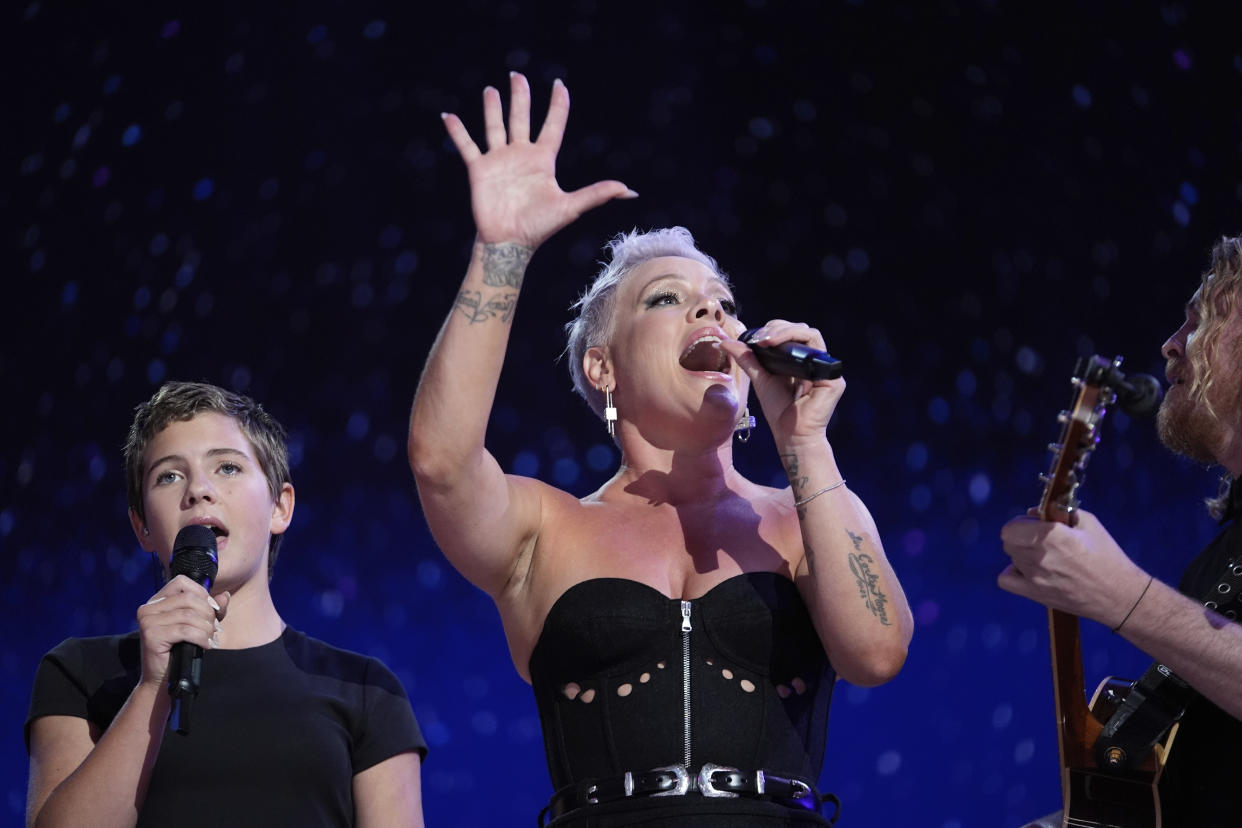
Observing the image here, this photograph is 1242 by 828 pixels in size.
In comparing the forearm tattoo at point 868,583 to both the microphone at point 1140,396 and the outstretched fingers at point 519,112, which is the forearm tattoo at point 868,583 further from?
the outstretched fingers at point 519,112

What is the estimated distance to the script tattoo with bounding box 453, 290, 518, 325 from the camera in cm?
189

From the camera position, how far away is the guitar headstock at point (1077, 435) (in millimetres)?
1685

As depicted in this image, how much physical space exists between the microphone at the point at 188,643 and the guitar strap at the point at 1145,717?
1347 mm

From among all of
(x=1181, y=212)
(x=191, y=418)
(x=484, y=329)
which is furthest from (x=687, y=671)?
(x=1181, y=212)

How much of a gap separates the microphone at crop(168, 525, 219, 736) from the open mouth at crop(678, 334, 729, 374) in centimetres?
84

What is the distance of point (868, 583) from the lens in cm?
193

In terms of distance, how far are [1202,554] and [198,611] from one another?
1549mm

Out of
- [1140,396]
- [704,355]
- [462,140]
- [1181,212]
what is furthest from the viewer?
[1181,212]

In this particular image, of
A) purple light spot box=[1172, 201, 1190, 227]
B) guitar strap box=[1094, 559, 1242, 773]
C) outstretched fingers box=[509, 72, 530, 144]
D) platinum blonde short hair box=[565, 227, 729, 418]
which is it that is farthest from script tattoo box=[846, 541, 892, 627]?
purple light spot box=[1172, 201, 1190, 227]

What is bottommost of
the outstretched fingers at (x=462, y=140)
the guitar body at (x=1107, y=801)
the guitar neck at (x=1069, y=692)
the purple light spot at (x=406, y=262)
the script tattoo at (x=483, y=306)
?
the guitar body at (x=1107, y=801)

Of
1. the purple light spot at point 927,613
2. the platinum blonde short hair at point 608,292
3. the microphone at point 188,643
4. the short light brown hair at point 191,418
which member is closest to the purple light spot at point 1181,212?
the purple light spot at point 927,613

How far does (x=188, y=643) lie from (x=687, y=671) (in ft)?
2.35

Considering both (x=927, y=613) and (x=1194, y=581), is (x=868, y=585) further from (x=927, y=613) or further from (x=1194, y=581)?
(x=927, y=613)

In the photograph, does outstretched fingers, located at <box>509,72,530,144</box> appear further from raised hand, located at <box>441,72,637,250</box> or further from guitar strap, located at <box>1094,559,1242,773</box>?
guitar strap, located at <box>1094,559,1242,773</box>
